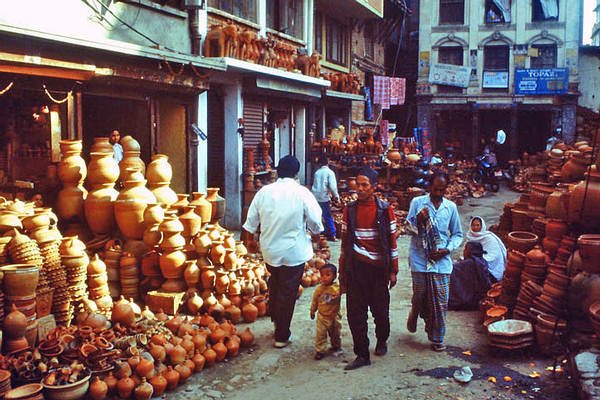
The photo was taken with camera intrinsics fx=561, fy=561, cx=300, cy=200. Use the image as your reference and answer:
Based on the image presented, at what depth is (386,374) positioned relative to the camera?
15.8 ft

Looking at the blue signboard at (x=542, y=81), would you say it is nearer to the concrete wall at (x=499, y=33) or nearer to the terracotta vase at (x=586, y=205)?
the concrete wall at (x=499, y=33)

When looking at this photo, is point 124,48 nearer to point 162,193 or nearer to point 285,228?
point 162,193

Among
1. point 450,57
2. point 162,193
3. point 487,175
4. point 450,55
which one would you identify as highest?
point 450,55

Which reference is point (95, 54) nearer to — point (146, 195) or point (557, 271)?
point (146, 195)

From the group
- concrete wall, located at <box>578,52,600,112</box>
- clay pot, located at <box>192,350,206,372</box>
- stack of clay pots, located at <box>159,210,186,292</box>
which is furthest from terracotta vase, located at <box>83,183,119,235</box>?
concrete wall, located at <box>578,52,600,112</box>

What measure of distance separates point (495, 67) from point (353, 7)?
43.0ft

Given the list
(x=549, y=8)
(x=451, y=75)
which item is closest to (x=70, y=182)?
(x=451, y=75)

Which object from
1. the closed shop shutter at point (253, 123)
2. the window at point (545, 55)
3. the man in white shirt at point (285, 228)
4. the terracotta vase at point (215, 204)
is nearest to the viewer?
the man in white shirt at point (285, 228)

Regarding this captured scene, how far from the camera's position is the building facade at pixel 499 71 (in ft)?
89.8

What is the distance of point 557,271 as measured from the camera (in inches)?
218

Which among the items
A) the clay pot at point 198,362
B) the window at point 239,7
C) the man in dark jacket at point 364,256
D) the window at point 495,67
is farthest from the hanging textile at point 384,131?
the clay pot at point 198,362

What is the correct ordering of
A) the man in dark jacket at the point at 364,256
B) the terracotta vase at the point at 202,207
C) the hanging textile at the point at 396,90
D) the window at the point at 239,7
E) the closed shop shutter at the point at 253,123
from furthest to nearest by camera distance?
the hanging textile at the point at 396,90 < the closed shop shutter at the point at 253,123 < the window at the point at 239,7 < the terracotta vase at the point at 202,207 < the man in dark jacket at the point at 364,256

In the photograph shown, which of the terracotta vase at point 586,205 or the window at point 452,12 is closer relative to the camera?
the terracotta vase at point 586,205

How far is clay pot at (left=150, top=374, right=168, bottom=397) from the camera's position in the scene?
451 centimetres
